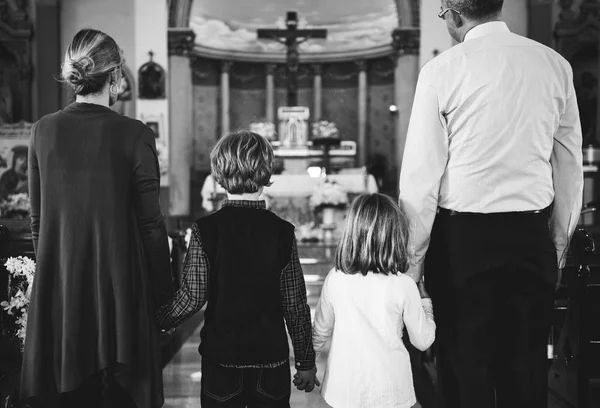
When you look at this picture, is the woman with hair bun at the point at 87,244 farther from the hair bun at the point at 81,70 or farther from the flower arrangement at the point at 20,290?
the flower arrangement at the point at 20,290

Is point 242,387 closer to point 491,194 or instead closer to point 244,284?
point 244,284

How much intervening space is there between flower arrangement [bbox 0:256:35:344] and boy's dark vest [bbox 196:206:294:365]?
99cm

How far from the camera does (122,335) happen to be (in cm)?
181

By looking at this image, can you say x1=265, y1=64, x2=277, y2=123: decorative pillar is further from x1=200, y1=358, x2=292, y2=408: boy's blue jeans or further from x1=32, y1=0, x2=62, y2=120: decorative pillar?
x1=200, y1=358, x2=292, y2=408: boy's blue jeans

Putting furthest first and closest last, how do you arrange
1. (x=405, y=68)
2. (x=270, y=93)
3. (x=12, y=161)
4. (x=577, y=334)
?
(x=270, y=93) → (x=405, y=68) → (x=12, y=161) → (x=577, y=334)

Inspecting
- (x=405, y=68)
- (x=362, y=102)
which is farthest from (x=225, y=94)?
(x=405, y=68)

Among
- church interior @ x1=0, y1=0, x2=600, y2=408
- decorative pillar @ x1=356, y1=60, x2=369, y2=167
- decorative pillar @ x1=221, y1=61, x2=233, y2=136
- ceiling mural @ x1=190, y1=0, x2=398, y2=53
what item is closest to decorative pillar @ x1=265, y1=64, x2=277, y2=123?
church interior @ x1=0, y1=0, x2=600, y2=408

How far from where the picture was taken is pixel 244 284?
73.7 inches

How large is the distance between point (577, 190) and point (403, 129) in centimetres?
816

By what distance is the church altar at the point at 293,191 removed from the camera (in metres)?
8.37

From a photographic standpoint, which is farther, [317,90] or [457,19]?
[317,90]

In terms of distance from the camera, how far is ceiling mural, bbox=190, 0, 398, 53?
11.3 m

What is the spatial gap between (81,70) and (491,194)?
1219 mm

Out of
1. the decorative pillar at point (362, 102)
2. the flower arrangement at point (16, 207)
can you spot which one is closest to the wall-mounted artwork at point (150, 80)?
the flower arrangement at point (16, 207)
